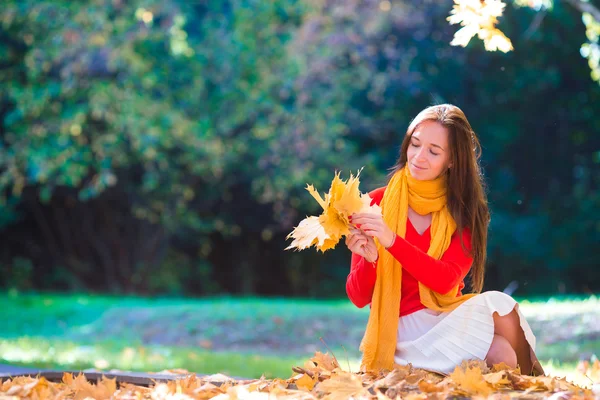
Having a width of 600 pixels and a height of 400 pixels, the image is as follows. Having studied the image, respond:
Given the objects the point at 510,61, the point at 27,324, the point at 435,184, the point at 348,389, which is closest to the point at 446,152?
the point at 435,184

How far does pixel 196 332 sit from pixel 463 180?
20.4 ft

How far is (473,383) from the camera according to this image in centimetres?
257

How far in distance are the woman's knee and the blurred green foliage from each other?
699cm

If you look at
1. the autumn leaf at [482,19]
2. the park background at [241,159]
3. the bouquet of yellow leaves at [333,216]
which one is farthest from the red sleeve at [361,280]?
the park background at [241,159]

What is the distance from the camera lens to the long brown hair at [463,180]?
325 cm

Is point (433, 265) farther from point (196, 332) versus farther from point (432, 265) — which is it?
point (196, 332)

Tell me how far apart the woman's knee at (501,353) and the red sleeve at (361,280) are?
1.73ft

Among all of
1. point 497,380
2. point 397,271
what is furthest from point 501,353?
point 397,271

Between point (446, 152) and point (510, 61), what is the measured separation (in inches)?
466

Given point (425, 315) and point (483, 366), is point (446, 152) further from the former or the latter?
point (483, 366)

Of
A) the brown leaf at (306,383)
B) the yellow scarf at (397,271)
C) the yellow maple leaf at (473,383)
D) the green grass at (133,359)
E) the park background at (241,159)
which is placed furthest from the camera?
the park background at (241,159)

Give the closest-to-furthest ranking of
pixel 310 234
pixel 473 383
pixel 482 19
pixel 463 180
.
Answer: pixel 473 383 < pixel 310 234 < pixel 463 180 < pixel 482 19

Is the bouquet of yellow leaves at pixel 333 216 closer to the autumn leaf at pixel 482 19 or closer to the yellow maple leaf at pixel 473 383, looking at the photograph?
the yellow maple leaf at pixel 473 383

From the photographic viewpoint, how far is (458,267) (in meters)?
3.14
